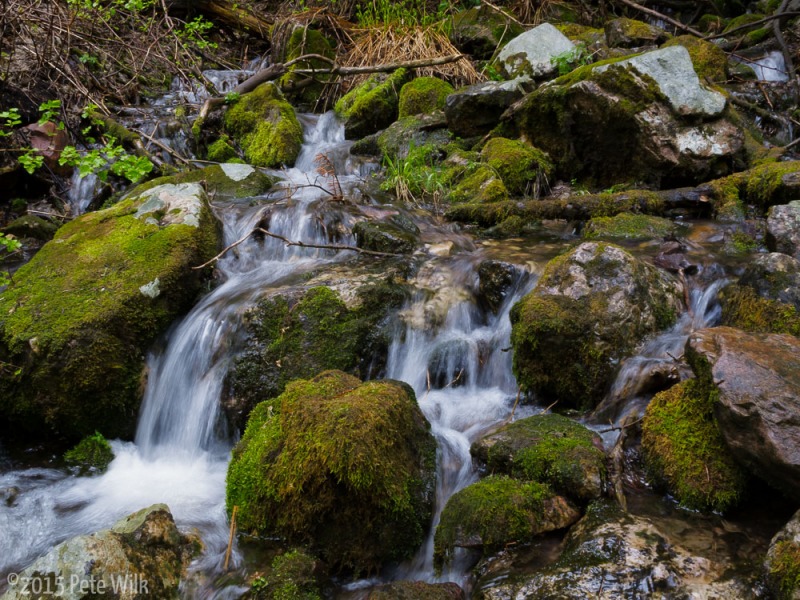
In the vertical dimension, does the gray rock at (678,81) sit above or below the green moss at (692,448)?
above

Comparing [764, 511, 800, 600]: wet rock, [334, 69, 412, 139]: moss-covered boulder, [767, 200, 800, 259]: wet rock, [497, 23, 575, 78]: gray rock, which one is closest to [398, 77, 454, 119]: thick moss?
[334, 69, 412, 139]: moss-covered boulder

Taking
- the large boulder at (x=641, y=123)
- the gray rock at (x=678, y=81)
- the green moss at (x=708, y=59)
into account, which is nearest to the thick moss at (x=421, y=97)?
the large boulder at (x=641, y=123)

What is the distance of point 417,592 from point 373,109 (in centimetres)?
806

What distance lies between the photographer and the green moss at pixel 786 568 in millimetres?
1962

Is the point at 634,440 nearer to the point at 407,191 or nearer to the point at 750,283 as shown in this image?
the point at 750,283

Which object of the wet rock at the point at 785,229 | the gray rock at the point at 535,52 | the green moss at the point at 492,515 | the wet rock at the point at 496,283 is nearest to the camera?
the green moss at the point at 492,515

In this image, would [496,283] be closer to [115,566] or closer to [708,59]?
[115,566]

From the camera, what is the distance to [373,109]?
9.16 meters

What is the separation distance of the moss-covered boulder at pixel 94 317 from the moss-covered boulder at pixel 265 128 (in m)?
3.39

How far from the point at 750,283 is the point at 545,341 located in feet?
4.68

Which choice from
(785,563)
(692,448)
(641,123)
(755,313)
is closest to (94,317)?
(692,448)

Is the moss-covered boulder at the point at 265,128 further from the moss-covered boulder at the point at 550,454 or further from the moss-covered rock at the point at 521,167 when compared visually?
the moss-covered boulder at the point at 550,454

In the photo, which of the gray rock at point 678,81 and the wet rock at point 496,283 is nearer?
the wet rock at point 496,283

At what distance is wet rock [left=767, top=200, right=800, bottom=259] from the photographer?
4.23 meters
